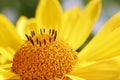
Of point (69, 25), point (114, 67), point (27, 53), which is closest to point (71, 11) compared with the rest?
point (69, 25)

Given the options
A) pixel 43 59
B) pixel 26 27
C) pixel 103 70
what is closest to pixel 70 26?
pixel 26 27

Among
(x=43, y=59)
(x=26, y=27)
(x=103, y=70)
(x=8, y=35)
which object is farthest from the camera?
(x=26, y=27)

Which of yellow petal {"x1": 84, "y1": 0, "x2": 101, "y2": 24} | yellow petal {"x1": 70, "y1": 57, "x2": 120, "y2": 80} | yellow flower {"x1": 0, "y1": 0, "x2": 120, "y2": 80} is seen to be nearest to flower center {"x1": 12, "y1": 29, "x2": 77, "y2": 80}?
yellow flower {"x1": 0, "y1": 0, "x2": 120, "y2": 80}

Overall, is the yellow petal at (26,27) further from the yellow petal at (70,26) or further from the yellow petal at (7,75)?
the yellow petal at (7,75)

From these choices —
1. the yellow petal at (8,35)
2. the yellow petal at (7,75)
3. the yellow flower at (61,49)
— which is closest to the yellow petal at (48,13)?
the yellow flower at (61,49)

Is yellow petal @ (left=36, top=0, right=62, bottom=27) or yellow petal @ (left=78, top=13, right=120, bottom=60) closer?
yellow petal @ (left=78, top=13, right=120, bottom=60)

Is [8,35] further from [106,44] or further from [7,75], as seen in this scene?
[106,44]

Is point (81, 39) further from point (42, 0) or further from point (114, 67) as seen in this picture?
point (114, 67)

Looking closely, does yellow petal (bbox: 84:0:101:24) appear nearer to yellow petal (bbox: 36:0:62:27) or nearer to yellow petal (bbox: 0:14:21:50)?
yellow petal (bbox: 36:0:62:27)
